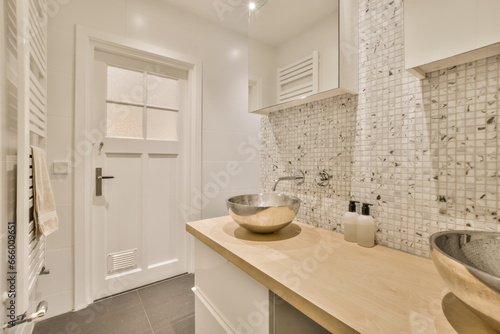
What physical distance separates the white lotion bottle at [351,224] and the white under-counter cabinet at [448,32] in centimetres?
51

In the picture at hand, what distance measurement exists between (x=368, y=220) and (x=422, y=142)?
0.32 meters

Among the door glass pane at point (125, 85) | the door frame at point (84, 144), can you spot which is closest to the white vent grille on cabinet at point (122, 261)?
the door frame at point (84, 144)

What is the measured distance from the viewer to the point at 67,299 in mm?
1562

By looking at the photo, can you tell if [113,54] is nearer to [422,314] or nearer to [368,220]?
[368,220]

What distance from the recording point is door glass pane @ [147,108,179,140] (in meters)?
1.95

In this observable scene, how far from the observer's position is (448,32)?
62cm

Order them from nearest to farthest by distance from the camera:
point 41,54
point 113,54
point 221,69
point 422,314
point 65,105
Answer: point 422,314 → point 41,54 → point 65,105 → point 113,54 → point 221,69

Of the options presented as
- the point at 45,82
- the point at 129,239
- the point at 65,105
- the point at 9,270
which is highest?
the point at 45,82

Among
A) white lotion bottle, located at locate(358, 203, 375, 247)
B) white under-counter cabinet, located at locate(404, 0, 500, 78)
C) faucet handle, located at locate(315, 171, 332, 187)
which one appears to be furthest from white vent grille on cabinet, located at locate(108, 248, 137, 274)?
white under-counter cabinet, located at locate(404, 0, 500, 78)

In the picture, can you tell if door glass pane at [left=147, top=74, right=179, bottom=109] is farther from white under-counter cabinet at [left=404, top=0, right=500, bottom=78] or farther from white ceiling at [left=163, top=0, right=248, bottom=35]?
white under-counter cabinet at [left=404, top=0, right=500, bottom=78]

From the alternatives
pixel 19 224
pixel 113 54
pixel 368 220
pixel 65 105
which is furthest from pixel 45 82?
pixel 368 220

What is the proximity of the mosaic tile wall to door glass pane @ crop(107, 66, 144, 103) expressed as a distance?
1.50 metres

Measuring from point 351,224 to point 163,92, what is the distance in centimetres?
187

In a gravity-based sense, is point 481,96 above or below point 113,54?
below
